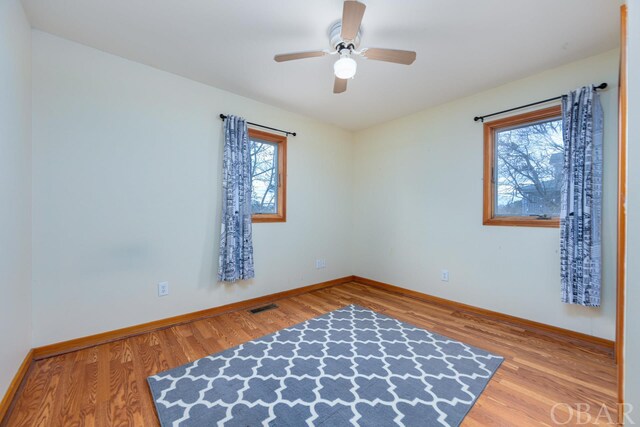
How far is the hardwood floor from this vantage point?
1.41 meters

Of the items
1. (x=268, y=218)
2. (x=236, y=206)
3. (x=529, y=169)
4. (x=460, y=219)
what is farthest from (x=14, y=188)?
(x=529, y=169)

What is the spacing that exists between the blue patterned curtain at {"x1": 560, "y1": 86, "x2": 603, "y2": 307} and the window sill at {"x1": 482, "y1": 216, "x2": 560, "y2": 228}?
0.50ft

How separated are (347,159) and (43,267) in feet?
11.9

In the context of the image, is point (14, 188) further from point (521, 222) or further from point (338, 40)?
point (521, 222)

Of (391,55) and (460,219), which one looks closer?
(391,55)

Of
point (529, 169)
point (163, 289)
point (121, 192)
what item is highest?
point (529, 169)

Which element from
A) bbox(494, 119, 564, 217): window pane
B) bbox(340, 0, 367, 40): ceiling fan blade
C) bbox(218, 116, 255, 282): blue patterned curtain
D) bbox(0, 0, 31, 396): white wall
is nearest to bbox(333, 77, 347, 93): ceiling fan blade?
bbox(340, 0, 367, 40): ceiling fan blade

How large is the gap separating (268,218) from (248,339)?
1.45 m

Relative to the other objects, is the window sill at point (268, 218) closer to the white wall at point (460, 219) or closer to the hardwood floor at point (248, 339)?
the hardwood floor at point (248, 339)

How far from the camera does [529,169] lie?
261cm

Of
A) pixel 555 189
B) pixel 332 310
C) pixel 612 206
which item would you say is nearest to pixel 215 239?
pixel 332 310

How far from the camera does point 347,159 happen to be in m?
4.23

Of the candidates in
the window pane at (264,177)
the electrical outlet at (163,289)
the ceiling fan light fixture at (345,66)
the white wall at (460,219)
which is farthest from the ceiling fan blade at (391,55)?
the electrical outlet at (163,289)

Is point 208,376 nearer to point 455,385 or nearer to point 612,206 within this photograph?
point 455,385
